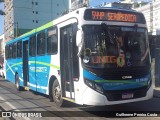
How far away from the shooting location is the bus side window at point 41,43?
13.0m

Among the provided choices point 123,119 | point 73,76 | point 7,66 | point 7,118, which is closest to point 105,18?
point 73,76

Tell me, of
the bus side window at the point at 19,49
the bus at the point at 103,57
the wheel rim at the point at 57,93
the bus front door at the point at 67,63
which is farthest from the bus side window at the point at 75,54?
the bus side window at the point at 19,49

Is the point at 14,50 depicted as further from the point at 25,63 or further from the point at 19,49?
the point at 25,63

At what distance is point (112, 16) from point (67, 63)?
219 cm

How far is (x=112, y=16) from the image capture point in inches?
384

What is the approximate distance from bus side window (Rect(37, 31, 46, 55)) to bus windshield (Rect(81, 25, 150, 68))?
4.03 m

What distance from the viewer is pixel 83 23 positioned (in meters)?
9.37

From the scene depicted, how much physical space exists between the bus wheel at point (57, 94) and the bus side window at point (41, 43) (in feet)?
6.20

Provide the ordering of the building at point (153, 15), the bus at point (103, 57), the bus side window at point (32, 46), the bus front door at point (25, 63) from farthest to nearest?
the building at point (153, 15) < the bus front door at point (25, 63) < the bus side window at point (32, 46) < the bus at point (103, 57)

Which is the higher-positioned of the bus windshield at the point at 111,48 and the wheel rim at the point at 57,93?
the bus windshield at the point at 111,48

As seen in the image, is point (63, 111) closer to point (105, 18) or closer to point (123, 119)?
point (123, 119)

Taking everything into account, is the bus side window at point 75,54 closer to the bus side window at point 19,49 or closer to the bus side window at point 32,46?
the bus side window at point 32,46

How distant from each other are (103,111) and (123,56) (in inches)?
86.6

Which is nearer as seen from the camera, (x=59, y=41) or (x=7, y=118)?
(x=7, y=118)
